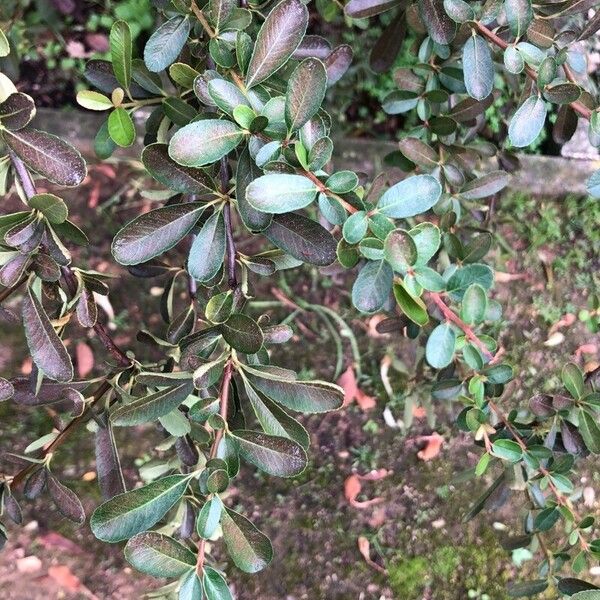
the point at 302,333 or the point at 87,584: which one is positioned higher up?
the point at 302,333

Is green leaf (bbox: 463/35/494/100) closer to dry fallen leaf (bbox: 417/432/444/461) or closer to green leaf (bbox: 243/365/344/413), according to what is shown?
green leaf (bbox: 243/365/344/413)

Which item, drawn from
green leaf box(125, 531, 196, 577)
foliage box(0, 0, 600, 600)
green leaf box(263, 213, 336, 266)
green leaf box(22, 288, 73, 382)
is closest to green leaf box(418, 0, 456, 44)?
foliage box(0, 0, 600, 600)

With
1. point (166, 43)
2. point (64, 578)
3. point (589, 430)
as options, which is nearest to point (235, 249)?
point (166, 43)

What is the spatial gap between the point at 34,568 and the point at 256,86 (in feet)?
5.26

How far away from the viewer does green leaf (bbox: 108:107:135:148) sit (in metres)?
0.90

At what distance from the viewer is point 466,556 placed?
190 cm

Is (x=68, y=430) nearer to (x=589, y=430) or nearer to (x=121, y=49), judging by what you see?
(x=121, y=49)

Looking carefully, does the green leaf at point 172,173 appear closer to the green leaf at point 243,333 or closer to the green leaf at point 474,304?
the green leaf at point 243,333

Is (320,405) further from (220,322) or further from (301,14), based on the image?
(301,14)

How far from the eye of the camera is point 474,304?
801 millimetres

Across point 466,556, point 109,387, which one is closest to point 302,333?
point 466,556

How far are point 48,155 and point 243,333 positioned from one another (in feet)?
1.10

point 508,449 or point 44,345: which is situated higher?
point 44,345

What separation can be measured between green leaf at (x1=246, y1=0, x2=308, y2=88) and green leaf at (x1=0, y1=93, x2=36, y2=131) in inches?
11.0
